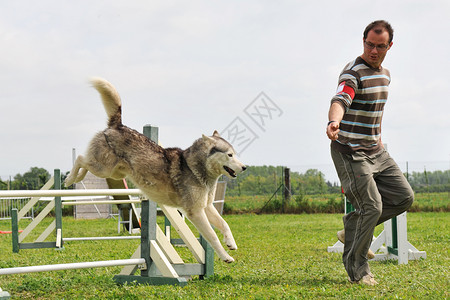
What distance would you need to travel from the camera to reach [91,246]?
1001cm

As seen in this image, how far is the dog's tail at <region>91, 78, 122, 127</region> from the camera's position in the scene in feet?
15.4

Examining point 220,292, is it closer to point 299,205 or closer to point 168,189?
point 168,189

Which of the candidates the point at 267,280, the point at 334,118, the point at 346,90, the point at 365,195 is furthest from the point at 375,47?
the point at 267,280

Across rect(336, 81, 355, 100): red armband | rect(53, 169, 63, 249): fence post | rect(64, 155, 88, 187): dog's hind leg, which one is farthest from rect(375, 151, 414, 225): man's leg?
rect(53, 169, 63, 249): fence post

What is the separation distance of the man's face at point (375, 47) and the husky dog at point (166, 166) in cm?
161

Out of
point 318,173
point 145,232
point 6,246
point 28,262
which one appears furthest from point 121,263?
point 318,173

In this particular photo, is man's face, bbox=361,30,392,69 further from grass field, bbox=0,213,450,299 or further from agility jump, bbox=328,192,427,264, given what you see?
agility jump, bbox=328,192,427,264

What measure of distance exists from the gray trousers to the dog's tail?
221 centimetres

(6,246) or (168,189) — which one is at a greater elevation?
(168,189)

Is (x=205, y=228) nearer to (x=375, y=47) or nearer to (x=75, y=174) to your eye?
(x=75, y=174)

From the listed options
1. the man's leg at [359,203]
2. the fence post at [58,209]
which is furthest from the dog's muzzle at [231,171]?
the fence post at [58,209]

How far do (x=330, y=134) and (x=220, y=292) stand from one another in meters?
1.86

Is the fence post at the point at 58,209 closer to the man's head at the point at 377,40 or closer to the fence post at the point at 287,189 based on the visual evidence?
the man's head at the point at 377,40

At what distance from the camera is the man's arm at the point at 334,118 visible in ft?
13.4
